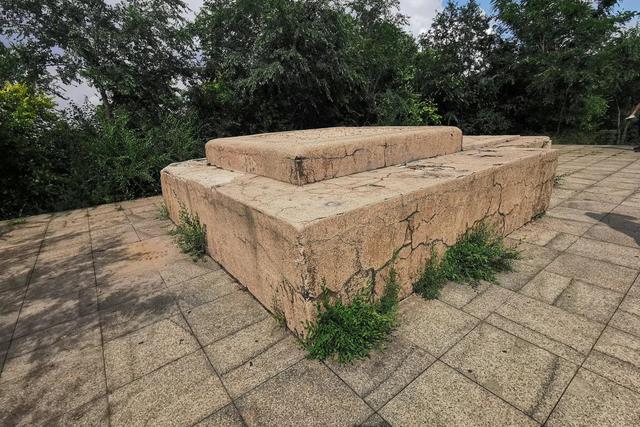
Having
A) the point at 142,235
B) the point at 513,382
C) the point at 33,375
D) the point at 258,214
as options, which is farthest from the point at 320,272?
the point at 142,235

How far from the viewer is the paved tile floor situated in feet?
4.68

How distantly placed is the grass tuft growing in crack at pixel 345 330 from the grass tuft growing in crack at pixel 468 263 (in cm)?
54

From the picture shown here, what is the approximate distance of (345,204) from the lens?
6.30 feet

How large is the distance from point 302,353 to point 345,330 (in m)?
0.27

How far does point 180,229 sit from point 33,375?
211 centimetres

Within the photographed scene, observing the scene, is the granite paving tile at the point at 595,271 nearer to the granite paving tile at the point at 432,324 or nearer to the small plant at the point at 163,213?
the granite paving tile at the point at 432,324

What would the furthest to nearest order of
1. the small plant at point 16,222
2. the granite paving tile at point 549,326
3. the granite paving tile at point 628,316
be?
the small plant at point 16,222 < the granite paving tile at point 628,316 < the granite paving tile at point 549,326

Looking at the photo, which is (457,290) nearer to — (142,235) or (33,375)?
(33,375)

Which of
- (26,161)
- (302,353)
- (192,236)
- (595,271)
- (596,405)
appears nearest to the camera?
(596,405)

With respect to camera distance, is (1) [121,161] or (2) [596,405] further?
(1) [121,161]

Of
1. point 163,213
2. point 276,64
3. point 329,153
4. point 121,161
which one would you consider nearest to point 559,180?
point 329,153

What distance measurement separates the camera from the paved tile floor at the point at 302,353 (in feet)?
4.68

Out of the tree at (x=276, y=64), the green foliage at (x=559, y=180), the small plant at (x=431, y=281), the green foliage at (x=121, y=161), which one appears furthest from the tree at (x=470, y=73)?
the small plant at (x=431, y=281)

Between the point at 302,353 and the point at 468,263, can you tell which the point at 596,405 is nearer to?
the point at 468,263
